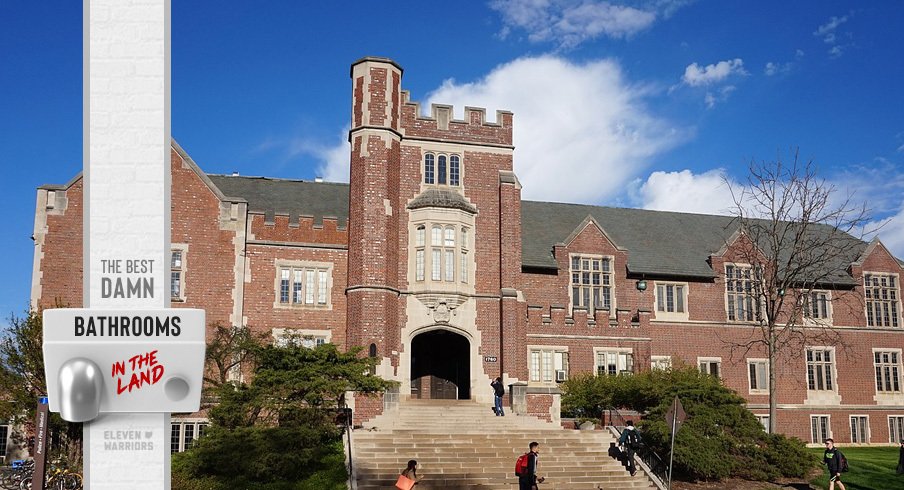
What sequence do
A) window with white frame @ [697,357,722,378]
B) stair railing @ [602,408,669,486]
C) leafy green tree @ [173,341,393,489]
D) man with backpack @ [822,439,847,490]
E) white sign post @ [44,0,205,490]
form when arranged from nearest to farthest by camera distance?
white sign post @ [44,0,205,490] < leafy green tree @ [173,341,393,489] < man with backpack @ [822,439,847,490] < stair railing @ [602,408,669,486] < window with white frame @ [697,357,722,378]

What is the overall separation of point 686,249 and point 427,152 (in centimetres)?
1303

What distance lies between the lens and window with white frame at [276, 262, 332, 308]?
94.3 feet

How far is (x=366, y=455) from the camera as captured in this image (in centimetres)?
2067

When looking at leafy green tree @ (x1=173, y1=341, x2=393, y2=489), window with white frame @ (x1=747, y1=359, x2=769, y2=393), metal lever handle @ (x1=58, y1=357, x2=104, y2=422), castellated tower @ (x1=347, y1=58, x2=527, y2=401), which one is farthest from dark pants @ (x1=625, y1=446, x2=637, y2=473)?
metal lever handle @ (x1=58, y1=357, x2=104, y2=422)

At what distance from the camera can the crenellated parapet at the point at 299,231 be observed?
28766 mm

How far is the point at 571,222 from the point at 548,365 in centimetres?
757

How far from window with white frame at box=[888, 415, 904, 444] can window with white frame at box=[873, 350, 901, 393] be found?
3.83ft

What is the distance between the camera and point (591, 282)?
33406 millimetres

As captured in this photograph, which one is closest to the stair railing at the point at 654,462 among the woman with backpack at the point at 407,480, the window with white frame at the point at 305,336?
the woman with backpack at the point at 407,480

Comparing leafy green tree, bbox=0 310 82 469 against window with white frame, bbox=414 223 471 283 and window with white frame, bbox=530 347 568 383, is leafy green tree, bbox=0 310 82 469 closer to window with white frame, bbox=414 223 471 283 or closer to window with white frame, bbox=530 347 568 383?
window with white frame, bbox=414 223 471 283

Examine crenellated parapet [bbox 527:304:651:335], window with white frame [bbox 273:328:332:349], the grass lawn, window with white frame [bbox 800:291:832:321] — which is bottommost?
the grass lawn

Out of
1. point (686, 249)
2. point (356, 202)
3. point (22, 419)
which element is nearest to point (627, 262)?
point (686, 249)

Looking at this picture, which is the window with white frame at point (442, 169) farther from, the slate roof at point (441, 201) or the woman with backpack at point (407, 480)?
the woman with backpack at point (407, 480)

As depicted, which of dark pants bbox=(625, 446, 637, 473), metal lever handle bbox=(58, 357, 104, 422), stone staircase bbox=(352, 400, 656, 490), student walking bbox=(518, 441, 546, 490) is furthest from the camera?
dark pants bbox=(625, 446, 637, 473)
